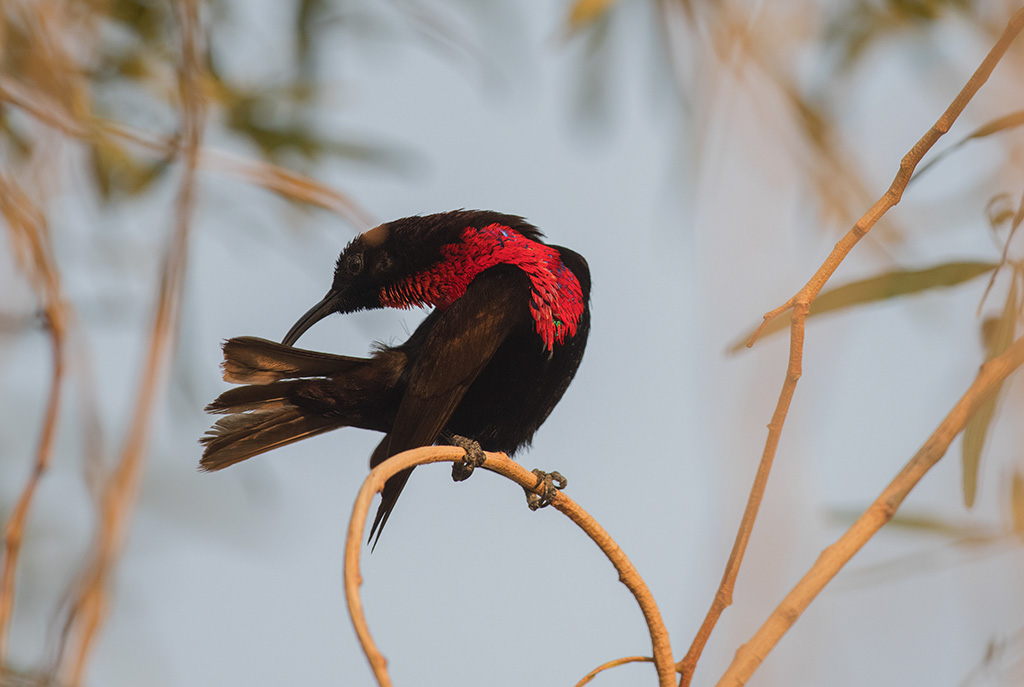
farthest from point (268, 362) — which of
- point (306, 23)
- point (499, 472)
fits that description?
point (306, 23)

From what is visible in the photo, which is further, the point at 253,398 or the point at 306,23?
the point at 306,23

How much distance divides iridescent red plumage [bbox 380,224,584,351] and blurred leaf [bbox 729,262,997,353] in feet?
A: 1.87

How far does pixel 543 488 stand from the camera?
1.80m

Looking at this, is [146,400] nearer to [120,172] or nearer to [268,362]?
[268,362]

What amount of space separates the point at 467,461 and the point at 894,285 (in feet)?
2.59

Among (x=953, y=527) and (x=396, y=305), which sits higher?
(x=396, y=305)

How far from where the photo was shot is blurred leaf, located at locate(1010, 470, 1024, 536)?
1.20 meters

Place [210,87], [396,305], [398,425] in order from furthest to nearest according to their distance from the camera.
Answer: [210,87] < [396,305] < [398,425]

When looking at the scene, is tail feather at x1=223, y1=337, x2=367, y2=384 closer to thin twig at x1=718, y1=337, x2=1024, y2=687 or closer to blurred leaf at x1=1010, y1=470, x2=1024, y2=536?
thin twig at x1=718, y1=337, x2=1024, y2=687

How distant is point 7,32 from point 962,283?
2454 mm

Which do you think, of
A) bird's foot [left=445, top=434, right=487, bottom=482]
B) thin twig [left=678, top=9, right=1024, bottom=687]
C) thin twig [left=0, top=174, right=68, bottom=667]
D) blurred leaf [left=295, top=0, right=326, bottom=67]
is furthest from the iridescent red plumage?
blurred leaf [left=295, top=0, right=326, bottom=67]

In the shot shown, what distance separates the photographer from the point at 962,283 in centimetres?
167

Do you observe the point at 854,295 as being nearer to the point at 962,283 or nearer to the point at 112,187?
the point at 962,283

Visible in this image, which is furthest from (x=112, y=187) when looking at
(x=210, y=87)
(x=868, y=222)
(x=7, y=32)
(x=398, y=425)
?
(x=868, y=222)
